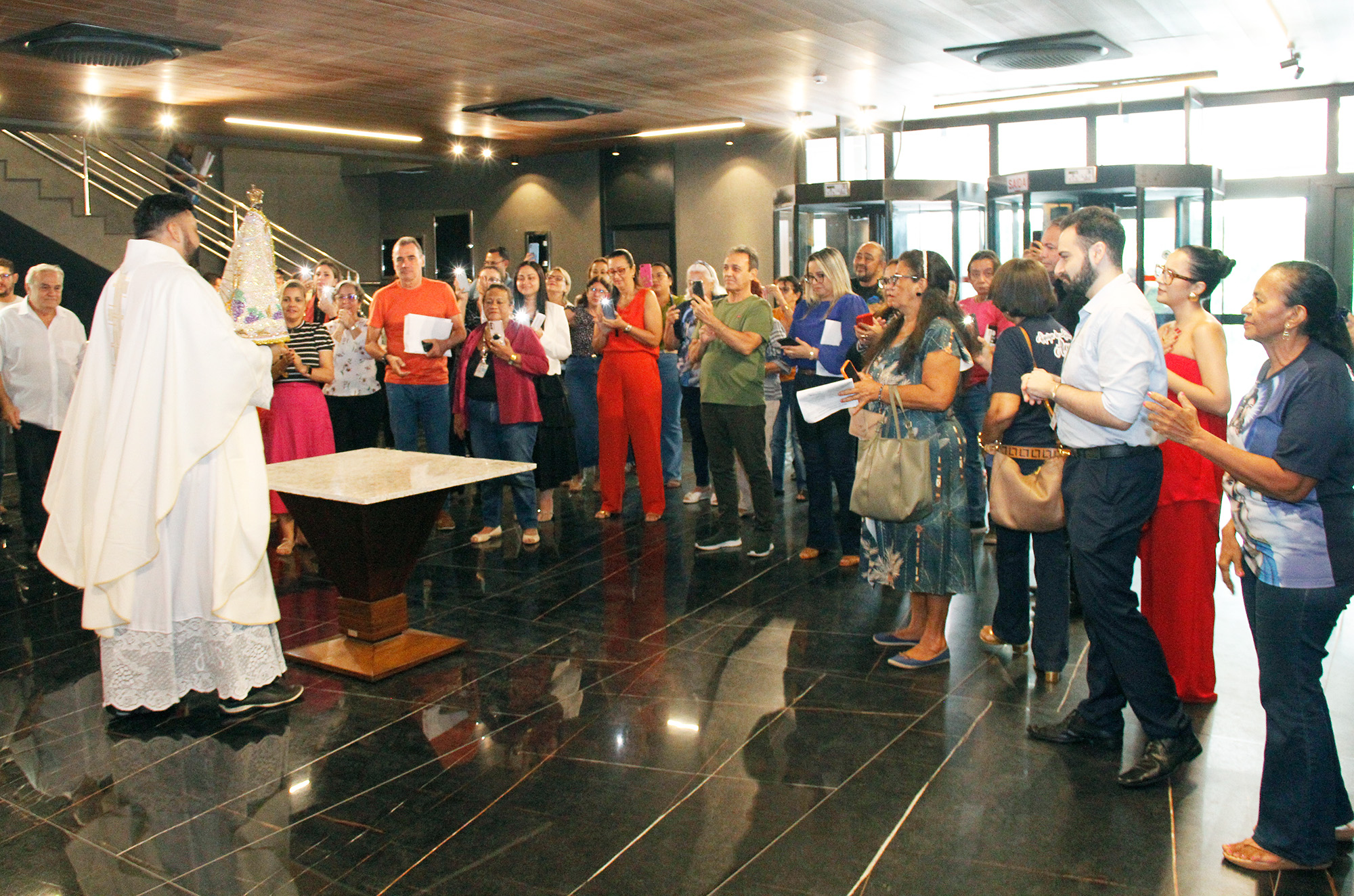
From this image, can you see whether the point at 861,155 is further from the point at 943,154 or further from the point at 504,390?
the point at 504,390

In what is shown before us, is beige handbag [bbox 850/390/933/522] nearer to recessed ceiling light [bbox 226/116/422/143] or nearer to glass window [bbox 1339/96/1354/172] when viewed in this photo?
recessed ceiling light [bbox 226/116/422/143]

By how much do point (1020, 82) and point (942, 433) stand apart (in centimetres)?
730

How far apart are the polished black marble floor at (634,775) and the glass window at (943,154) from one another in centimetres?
902

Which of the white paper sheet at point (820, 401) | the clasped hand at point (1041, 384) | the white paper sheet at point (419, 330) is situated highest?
the white paper sheet at point (419, 330)

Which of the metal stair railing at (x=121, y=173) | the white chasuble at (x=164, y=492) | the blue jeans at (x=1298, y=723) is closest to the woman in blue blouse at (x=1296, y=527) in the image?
the blue jeans at (x=1298, y=723)

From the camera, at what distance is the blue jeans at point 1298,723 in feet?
7.96

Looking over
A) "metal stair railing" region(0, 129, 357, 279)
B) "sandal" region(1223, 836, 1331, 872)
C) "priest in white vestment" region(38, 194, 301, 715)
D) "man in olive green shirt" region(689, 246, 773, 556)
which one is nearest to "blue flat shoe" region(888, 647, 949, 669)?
"sandal" region(1223, 836, 1331, 872)

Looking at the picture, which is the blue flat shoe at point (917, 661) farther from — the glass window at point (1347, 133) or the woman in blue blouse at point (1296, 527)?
the glass window at point (1347, 133)

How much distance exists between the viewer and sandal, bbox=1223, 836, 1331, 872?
8.25ft

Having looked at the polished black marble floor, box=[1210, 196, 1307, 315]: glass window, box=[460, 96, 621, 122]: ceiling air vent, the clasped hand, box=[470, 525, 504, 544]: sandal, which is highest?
box=[460, 96, 621, 122]: ceiling air vent

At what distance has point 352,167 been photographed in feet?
53.1

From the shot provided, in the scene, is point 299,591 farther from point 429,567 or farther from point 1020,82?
point 1020,82

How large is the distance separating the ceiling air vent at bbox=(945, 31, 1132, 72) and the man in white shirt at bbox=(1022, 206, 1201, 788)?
5.39 m

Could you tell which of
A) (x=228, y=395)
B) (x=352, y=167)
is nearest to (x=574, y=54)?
(x=228, y=395)
